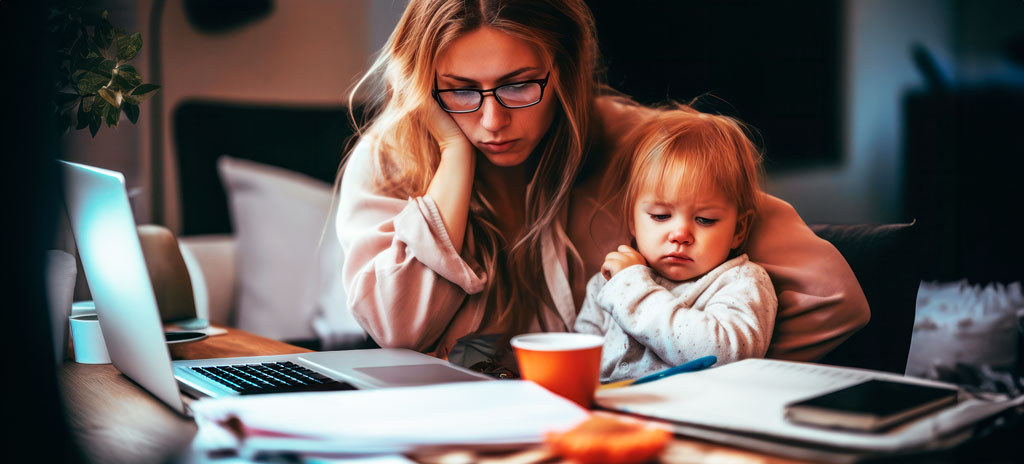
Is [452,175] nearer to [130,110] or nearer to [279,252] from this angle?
[130,110]

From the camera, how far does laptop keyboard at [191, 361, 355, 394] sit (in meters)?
0.73

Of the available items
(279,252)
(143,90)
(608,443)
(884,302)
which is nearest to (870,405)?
(608,443)

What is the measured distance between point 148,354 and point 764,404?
546 millimetres

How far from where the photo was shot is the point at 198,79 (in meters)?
2.12

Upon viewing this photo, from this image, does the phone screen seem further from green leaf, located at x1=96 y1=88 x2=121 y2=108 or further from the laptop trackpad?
green leaf, located at x1=96 y1=88 x2=121 y2=108

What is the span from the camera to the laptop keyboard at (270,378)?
0.73 m

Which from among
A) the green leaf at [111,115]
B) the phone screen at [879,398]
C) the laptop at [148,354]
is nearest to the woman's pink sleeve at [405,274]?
the laptop at [148,354]

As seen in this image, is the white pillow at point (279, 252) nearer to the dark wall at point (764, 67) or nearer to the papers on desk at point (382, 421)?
the dark wall at point (764, 67)

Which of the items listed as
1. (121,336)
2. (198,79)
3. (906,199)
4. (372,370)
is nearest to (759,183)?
(906,199)

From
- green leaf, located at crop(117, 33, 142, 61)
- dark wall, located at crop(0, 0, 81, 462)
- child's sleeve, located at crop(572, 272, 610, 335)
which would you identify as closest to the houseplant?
green leaf, located at crop(117, 33, 142, 61)

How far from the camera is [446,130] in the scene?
42.7 inches

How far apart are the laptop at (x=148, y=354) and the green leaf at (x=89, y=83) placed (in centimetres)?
25

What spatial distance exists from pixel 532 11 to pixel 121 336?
648 millimetres

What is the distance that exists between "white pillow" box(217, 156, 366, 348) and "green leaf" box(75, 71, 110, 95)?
961 millimetres
